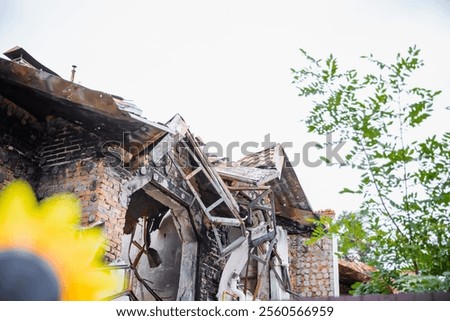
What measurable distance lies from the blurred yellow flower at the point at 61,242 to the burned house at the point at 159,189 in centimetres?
14

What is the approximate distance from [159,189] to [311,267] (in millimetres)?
4322

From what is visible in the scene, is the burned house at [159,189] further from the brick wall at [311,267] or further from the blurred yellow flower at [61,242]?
the blurred yellow flower at [61,242]

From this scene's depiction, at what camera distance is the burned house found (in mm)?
5297

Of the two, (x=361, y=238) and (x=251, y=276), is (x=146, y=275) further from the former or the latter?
(x=361, y=238)

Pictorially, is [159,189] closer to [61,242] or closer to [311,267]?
[61,242]

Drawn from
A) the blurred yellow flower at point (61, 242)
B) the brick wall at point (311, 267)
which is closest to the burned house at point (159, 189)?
the brick wall at point (311, 267)

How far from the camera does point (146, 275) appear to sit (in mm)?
8758

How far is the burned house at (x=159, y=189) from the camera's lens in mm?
5297

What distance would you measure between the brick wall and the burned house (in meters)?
0.02

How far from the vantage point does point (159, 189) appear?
6.54 m

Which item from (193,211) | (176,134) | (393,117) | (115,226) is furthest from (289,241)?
(393,117)

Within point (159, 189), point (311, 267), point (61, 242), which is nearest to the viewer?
point (61, 242)

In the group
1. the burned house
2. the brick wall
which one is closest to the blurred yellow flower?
the burned house

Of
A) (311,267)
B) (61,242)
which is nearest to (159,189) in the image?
(61,242)
